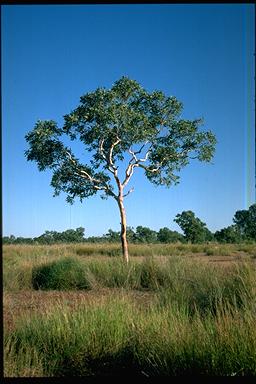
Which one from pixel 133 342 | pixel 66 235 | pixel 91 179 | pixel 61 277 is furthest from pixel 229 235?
pixel 133 342

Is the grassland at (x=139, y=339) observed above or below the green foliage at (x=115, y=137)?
below

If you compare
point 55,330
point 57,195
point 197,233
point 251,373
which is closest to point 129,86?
point 57,195

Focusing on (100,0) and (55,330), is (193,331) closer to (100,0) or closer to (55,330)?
(55,330)

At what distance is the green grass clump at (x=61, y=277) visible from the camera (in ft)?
35.9

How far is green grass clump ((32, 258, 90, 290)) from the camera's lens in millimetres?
10953

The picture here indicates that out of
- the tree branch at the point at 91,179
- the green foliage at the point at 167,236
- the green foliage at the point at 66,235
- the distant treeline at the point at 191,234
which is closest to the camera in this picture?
the tree branch at the point at 91,179

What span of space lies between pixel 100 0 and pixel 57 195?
51.9ft

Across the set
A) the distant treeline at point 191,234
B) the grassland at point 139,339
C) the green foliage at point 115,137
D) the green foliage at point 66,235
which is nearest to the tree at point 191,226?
the distant treeline at point 191,234

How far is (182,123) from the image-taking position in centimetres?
1820

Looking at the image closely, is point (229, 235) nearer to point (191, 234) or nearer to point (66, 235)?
point (191, 234)

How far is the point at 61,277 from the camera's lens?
36.2ft

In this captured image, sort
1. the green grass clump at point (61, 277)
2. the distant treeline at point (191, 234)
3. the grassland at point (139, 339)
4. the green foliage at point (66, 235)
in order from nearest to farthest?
the grassland at point (139, 339) < the green grass clump at point (61, 277) < the distant treeline at point (191, 234) < the green foliage at point (66, 235)

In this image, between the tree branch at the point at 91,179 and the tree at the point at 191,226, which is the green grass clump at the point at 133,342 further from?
the tree at the point at 191,226

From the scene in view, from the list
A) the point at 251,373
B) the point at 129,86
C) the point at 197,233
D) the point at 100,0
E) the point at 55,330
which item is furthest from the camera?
the point at 197,233
